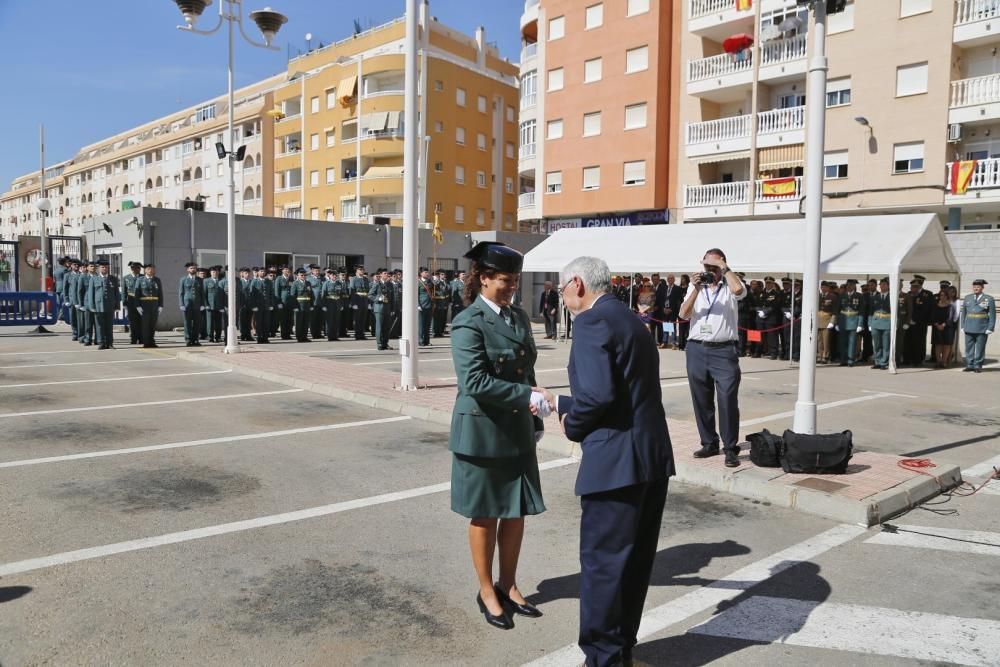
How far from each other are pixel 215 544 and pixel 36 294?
2171 cm

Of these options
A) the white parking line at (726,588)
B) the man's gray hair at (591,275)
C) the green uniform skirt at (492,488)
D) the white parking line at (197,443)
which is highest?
the man's gray hair at (591,275)

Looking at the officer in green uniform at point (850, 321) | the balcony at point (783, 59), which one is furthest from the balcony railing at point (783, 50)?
the officer in green uniform at point (850, 321)

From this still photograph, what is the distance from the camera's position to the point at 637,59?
123ft

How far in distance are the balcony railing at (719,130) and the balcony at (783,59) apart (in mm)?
2023

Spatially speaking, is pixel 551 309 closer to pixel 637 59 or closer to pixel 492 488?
pixel 637 59

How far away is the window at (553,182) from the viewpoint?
41.4 m

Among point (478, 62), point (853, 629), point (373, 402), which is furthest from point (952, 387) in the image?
point (478, 62)

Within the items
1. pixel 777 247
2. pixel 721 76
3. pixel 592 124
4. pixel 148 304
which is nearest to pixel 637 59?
pixel 592 124

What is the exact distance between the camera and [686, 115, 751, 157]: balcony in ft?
A: 110

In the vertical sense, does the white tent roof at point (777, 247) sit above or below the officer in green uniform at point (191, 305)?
above

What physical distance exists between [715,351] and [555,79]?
3685cm

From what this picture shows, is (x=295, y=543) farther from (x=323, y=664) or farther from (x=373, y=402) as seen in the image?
(x=373, y=402)

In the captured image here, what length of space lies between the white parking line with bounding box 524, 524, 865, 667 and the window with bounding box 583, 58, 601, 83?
121ft

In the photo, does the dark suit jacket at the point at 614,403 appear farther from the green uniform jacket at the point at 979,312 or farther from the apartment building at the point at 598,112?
the apartment building at the point at 598,112
